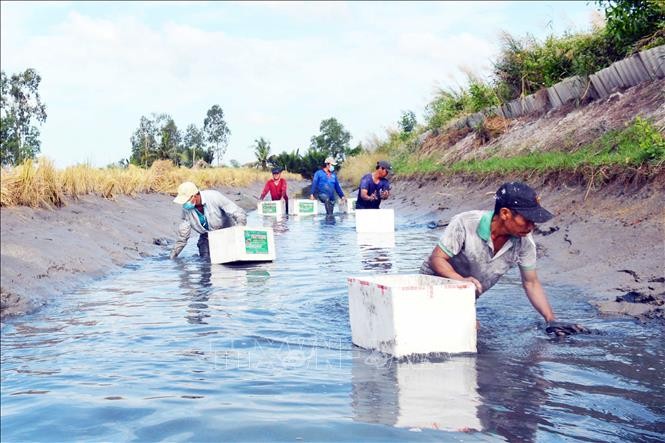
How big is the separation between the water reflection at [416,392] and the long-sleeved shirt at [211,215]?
5.32 meters

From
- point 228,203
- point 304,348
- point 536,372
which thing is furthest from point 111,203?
point 536,372

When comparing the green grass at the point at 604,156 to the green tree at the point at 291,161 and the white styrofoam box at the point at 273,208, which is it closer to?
the white styrofoam box at the point at 273,208

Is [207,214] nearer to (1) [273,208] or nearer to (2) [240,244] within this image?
(2) [240,244]

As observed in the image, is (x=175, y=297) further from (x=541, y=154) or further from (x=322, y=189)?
(x=322, y=189)

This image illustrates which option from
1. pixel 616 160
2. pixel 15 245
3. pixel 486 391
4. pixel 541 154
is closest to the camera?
pixel 486 391

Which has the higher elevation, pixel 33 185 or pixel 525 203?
pixel 33 185

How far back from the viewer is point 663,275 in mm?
6961

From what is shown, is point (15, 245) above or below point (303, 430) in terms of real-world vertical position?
above

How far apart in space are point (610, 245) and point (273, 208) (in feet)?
41.5

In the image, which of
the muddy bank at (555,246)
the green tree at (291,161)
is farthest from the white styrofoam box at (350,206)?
the green tree at (291,161)

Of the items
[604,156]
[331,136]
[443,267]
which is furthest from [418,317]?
[331,136]

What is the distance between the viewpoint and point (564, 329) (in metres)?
5.73

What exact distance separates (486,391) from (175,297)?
164 inches

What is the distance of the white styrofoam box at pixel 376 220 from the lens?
44.2ft
